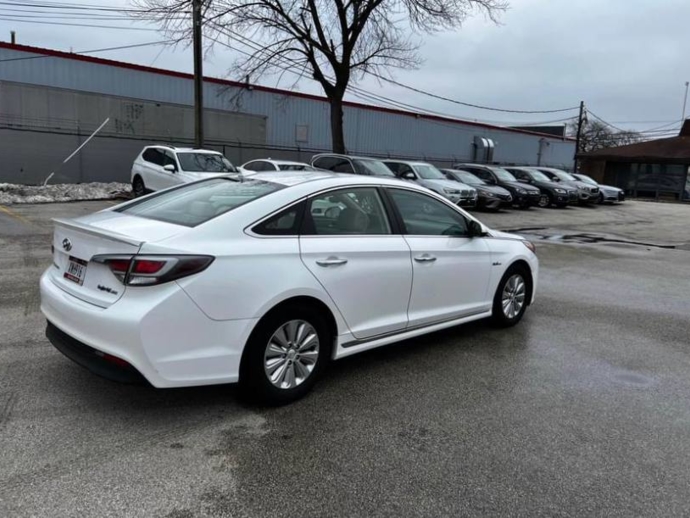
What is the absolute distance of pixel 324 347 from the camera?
3.85 metres

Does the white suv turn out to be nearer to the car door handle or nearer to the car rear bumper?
the car door handle

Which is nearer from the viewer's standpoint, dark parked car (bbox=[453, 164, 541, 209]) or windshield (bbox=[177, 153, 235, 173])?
windshield (bbox=[177, 153, 235, 173])

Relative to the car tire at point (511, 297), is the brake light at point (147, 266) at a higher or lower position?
higher

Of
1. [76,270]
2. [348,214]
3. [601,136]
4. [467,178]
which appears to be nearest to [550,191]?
[467,178]

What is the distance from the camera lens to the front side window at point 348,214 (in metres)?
3.92

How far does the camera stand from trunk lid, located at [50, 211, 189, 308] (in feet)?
10.6

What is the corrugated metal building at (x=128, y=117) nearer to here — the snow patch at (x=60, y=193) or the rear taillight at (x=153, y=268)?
the snow patch at (x=60, y=193)

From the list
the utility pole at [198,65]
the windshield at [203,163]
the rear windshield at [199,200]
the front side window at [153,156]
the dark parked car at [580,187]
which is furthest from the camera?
the dark parked car at [580,187]

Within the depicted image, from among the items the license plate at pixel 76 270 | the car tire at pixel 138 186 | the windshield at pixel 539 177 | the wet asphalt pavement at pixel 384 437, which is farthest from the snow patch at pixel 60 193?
the windshield at pixel 539 177

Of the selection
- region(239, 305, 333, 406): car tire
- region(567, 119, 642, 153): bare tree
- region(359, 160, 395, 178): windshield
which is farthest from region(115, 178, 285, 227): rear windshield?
region(567, 119, 642, 153): bare tree

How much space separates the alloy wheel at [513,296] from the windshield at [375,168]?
40.1ft

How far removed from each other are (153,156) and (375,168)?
692 cm

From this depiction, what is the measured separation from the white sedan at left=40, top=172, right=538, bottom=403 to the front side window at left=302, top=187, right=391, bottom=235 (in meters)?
0.01

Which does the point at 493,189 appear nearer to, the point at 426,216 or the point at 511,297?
the point at 511,297
